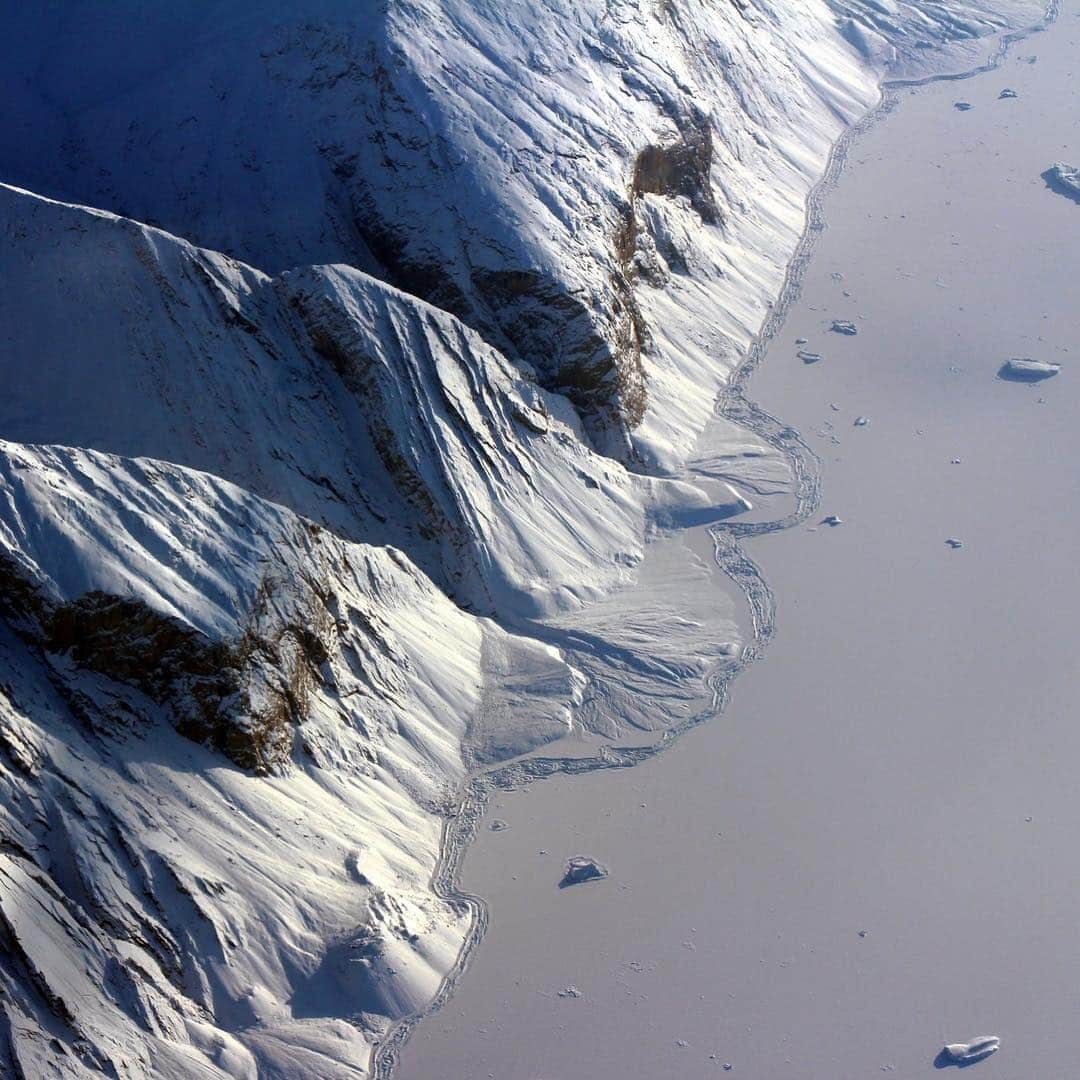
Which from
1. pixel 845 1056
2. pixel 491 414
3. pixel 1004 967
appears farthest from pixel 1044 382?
pixel 845 1056

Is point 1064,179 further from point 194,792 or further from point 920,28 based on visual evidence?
point 194,792

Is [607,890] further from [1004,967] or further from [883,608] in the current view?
[883,608]

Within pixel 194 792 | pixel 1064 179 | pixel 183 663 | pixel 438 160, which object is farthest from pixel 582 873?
pixel 1064 179

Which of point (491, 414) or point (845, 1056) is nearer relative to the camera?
point (845, 1056)

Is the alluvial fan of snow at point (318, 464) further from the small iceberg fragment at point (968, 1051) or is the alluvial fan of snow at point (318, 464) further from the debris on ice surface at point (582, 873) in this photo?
the small iceberg fragment at point (968, 1051)

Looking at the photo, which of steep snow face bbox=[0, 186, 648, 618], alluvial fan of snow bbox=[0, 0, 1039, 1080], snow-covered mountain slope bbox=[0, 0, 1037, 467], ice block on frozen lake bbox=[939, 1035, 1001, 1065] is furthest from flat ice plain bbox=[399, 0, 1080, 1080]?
steep snow face bbox=[0, 186, 648, 618]

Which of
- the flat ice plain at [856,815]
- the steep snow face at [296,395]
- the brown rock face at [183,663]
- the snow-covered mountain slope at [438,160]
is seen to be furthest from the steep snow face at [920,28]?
the brown rock face at [183,663]

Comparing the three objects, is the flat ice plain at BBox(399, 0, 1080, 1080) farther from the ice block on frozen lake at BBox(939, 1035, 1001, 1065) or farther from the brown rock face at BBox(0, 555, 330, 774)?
the brown rock face at BBox(0, 555, 330, 774)
